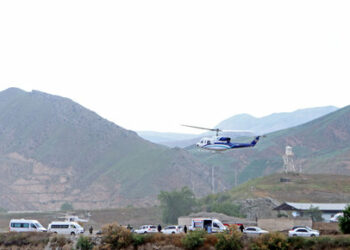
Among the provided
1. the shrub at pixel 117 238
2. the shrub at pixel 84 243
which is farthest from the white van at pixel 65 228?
the shrub at pixel 117 238

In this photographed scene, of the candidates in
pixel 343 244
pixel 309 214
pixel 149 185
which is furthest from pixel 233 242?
pixel 149 185

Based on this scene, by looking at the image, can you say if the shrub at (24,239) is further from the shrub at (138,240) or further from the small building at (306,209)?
the small building at (306,209)

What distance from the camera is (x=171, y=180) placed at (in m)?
198

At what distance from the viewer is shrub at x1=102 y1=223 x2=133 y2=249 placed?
2072 inches

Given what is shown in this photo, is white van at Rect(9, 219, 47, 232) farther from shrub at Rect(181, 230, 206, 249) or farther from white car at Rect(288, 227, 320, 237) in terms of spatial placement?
white car at Rect(288, 227, 320, 237)

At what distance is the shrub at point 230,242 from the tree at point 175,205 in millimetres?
77338

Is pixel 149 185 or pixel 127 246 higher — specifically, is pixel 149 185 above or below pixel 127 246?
above

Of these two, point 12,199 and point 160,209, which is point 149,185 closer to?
point 12,199

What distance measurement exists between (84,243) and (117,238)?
343cm

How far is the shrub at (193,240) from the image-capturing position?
48594mm

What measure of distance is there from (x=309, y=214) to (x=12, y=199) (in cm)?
11626

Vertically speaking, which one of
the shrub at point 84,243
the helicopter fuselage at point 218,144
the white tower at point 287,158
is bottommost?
the shrub at point 84,243

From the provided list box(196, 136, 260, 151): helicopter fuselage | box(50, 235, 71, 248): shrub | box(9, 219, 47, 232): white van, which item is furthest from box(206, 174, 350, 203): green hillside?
box(50, 235, 71, 248): shrub

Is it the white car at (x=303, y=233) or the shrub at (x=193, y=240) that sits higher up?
the white car at (x=303, y=233)
